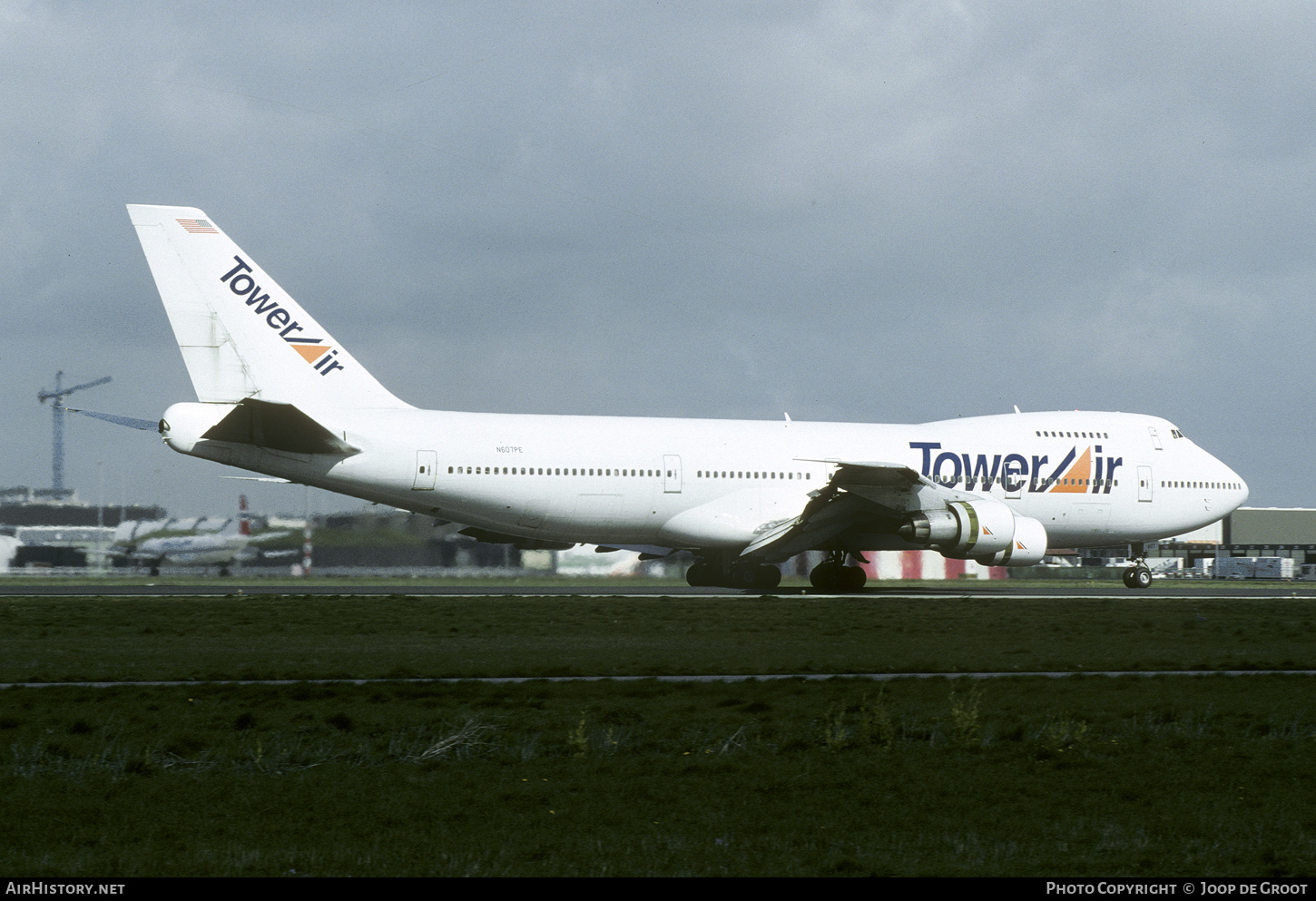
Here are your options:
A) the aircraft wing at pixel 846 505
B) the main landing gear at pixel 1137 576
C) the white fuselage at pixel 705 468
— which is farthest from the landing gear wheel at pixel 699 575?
the main landing gear at pixel 1137 576

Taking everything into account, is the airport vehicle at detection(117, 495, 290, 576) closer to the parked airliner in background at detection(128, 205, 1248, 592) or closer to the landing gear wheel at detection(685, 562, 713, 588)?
the parked airliner in background at detection(128, 205, 1248, 592)

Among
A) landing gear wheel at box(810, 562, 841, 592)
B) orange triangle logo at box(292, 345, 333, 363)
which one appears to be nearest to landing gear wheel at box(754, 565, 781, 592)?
landing gear wheel at box(810, 562, 841, 592)

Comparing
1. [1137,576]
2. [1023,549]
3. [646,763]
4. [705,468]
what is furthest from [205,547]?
[646,763]

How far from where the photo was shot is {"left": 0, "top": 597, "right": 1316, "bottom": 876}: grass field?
7.71 metres

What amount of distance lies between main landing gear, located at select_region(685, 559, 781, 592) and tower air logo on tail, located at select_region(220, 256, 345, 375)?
12031 millimetres

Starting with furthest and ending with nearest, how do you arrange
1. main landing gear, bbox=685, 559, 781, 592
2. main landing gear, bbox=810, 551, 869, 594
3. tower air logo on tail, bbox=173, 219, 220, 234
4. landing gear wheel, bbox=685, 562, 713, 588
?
landing gear wheel, bbox=685, 562, 713, 588
main landing gear, bbox=810, 551, 869, 594
main landing gear, bbox=685, 559, 781, 592
tower air logo on tail, bbox=173, 219, 220, 234

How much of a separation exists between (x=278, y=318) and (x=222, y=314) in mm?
1332

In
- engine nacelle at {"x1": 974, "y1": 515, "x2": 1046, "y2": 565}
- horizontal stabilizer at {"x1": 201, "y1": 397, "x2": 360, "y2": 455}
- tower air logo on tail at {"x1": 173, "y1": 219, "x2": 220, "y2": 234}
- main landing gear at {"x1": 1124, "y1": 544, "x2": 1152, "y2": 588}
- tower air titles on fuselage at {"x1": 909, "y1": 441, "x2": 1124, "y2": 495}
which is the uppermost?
tower air logo on tail at {"x1": 173, "y1": 219, "x2": 220, "y2": 234}

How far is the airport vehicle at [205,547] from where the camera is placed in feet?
125

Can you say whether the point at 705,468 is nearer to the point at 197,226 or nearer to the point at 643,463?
the point at 643,463

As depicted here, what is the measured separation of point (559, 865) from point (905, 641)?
14.1 meters

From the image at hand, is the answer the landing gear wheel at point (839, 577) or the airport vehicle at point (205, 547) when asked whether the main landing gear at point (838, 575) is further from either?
the airport vehicle at point (205, 547)

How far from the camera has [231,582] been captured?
3747cm
